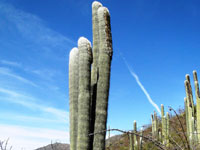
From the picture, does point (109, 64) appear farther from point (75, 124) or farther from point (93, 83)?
point (75, 124)

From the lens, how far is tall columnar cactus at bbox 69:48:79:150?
4.38m

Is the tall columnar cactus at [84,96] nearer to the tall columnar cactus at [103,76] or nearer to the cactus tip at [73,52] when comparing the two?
the tall columnar cactus at [103,76]

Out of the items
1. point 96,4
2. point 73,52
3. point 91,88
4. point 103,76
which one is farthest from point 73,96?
point 96,4

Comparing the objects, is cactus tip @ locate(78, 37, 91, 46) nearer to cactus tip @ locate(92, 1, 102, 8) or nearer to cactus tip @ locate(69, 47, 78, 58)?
cactus tip @ locate(69, 47, 78, 58)

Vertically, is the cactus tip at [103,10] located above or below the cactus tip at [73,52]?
above

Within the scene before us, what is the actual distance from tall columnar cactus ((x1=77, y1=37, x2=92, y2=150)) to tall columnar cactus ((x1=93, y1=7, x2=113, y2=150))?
0.54 ft

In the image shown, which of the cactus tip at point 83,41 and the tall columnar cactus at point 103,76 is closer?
the tall columnar cactus at point 103,76

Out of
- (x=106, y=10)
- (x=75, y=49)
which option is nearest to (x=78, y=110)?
(x=75, y=49)

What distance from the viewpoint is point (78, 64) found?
4754mm

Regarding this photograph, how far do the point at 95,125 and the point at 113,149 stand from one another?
13.3m

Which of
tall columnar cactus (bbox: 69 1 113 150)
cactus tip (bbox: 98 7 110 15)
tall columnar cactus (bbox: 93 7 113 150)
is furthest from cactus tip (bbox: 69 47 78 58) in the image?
cactus tip (bbox: 98 7 110 15)

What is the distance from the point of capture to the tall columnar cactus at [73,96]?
14.4 feet

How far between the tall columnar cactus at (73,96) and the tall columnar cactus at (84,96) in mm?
315

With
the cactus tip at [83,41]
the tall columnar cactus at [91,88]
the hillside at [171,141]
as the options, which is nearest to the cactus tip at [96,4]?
the tall columnar cactus at [91,88]
